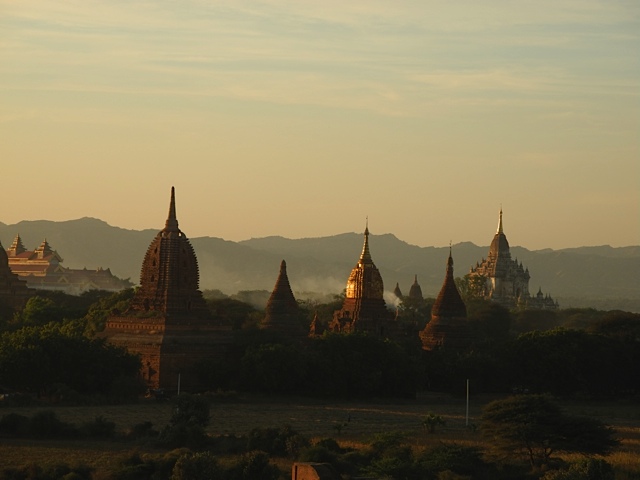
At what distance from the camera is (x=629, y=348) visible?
87.9 meters

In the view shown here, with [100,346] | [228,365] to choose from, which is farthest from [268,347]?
[100,346]

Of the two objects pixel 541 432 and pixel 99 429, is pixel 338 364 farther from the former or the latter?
pixel 541 432

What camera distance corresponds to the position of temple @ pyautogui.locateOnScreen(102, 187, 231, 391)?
78.8m

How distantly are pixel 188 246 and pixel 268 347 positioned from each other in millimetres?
9516

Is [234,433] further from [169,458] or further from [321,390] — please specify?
[321,390]

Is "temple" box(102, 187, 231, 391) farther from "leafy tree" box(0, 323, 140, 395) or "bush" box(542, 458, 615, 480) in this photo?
"bush" box(542, 458, 615, 480)

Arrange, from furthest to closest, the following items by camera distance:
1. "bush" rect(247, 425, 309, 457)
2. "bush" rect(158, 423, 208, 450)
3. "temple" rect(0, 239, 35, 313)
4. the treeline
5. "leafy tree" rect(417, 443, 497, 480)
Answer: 1. "temple" rect(0, 239, 35, 313)
2. the treeline
3. "bush" rect(158, 423, 208, 450)
4. "bush" rect(247, 425, 309, 457)
5. "leafy tree" rect(417, 443, 497, 480)

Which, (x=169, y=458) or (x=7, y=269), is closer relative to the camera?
(x=169, y=458)

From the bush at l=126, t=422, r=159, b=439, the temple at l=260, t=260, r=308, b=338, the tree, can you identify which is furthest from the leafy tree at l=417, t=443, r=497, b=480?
the temple at l=260, t=260, r=308, b=338

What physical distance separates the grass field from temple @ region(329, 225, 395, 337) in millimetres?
15773

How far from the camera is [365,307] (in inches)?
3873

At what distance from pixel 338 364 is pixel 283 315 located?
1388 centimetres

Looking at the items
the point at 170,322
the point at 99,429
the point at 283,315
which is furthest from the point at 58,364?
the point at 283,315

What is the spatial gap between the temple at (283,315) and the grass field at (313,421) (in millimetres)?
12223
